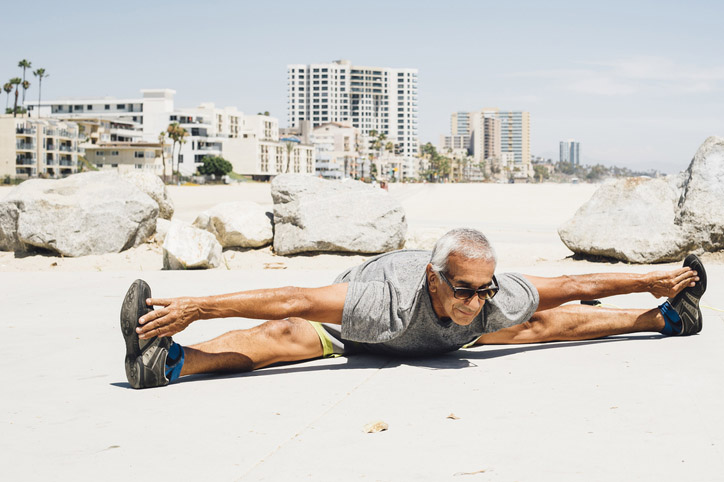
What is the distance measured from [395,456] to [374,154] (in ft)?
602

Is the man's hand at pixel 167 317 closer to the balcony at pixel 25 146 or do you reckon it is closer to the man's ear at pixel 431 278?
the man's ear at pixel 431 278

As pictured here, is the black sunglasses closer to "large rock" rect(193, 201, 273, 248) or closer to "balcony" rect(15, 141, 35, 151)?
"large rock" rect(193, 201, 273, 248)

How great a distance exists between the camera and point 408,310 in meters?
3.84

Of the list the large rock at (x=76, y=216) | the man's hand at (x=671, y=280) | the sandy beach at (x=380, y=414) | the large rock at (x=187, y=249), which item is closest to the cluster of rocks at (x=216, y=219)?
the large rock at (x=76, y=216)

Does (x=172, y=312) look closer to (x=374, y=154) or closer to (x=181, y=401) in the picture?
(x=181, y=401)

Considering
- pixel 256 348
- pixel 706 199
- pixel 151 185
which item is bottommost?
pixel 256 348

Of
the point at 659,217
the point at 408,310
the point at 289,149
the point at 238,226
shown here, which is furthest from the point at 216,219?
the point at 289,149

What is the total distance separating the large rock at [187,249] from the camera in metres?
9.81

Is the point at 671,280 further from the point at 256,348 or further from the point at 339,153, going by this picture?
the point at 339,153

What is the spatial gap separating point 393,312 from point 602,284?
51.9 inches

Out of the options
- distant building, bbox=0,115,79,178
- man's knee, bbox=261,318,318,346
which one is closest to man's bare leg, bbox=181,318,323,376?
man's knee, bbox=261,318,318,346

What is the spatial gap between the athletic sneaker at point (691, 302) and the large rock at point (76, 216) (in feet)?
28.4

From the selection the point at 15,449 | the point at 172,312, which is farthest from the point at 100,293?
the point at 15,449

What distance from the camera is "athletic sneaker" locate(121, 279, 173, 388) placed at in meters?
3.47
